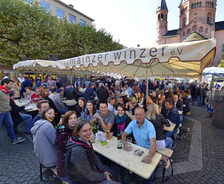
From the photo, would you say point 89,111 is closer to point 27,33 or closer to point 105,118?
point 105,118

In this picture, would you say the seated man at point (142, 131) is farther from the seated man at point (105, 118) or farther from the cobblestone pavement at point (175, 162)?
the cobblestone pavement at point (175, 162)

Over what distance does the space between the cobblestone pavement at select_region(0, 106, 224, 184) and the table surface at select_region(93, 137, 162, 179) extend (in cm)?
→ 123

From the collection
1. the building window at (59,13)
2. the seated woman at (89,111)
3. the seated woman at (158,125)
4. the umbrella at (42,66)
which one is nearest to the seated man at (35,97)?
the umbrella at (42,66)

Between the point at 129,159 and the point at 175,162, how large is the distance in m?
2.19

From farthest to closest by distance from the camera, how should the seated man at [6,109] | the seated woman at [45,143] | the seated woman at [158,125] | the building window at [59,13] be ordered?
the building window at [59,13] < the seated man at [6,109] < the seated woman at [158,125] < the seated woman at [45,143]

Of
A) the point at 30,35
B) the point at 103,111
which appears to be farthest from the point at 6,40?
the point at 103,111

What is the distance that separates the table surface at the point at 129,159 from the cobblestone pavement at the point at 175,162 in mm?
1227

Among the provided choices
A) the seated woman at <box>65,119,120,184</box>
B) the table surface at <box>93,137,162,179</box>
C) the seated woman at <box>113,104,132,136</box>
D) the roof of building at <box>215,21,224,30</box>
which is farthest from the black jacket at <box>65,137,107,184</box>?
the roof of building at <box>215,21,224,30</box>

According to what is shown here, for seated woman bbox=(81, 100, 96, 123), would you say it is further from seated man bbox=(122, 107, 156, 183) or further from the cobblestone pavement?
the cobblestone pavement

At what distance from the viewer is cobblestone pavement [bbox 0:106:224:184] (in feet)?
9.31

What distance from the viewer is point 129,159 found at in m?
2.12

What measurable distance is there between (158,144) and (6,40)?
18036 mm

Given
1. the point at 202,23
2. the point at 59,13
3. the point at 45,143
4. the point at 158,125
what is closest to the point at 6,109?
the point at 45,143

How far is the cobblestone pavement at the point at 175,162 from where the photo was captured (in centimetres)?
284
